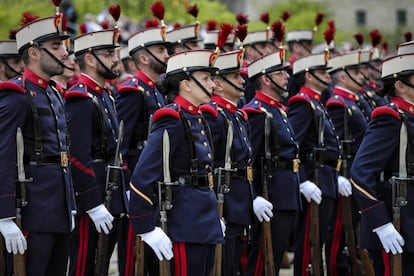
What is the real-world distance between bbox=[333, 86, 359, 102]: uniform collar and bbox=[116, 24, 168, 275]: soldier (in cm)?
202

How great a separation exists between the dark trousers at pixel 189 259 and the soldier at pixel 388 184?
113 cm

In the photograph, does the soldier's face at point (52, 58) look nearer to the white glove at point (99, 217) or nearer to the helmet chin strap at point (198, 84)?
the helmet chin strap at point (198, 84)

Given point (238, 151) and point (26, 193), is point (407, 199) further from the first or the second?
point (26, 193)

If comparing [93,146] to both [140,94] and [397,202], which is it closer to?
[140,94]

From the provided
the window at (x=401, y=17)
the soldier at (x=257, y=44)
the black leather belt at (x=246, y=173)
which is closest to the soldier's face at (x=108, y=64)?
the black leather belt at (x=246, y=173)

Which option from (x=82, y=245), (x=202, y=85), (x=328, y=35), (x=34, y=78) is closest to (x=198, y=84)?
(x=202, y=85)

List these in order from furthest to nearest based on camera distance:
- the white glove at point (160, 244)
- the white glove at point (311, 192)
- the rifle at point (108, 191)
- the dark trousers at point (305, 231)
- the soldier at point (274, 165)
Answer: the dark trousers at point (305, 231) → the white glove at point (311, 192) → the soldier at point (274, 165) → the rifle at point (108, 191) → the white glove at point (160, 244)

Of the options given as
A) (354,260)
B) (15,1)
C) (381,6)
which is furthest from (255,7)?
(354,260)

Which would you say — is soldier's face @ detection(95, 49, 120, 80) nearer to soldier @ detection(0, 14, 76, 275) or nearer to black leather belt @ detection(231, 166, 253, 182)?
soldier @ detection(0, 14, 76, 275)

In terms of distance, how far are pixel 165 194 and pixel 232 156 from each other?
1305 millimetres

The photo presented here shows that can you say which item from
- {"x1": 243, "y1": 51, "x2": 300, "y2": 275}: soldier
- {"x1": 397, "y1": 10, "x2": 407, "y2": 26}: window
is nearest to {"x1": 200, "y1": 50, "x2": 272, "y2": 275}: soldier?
{"x1": 243, "y1": 51, "x2": 300, "y2": 275}: soldier

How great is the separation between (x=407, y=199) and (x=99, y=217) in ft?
7.19

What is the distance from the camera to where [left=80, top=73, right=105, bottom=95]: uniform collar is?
780 centimetres

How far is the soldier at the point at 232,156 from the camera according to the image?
7.52 meters
